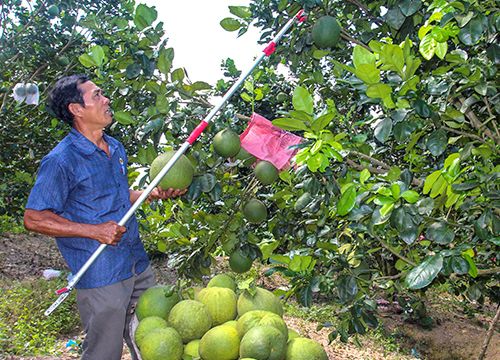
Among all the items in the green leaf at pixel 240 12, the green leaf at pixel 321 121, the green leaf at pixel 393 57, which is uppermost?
the green leaf at pixel 393 57

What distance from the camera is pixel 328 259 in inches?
79.0

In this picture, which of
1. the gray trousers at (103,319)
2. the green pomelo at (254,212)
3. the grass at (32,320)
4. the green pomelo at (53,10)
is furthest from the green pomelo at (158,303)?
the green pomelo at (53,10)

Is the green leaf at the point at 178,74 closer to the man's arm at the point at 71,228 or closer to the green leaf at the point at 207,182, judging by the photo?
the green leaf at the point at 207,182

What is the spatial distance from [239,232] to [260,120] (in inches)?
21.7

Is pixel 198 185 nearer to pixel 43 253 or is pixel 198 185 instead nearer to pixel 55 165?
pixel 55 165

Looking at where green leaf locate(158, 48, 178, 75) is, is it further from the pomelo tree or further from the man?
the man

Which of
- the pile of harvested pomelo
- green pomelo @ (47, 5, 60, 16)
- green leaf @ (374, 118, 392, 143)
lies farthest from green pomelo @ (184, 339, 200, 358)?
green pomelo @ (47, 5, 60, 16)

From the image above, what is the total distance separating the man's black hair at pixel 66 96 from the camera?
2361mm

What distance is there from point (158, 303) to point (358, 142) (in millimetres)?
993

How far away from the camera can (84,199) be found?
7.36 ft

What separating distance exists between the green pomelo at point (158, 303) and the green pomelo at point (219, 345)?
0.95 feet

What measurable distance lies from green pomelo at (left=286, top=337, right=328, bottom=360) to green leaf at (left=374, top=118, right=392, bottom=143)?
73cm

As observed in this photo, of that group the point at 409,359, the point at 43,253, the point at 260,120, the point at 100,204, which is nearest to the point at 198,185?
the point at 260,120

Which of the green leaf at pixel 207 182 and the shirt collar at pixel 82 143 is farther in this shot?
the shirt collar at pixel 82 143
